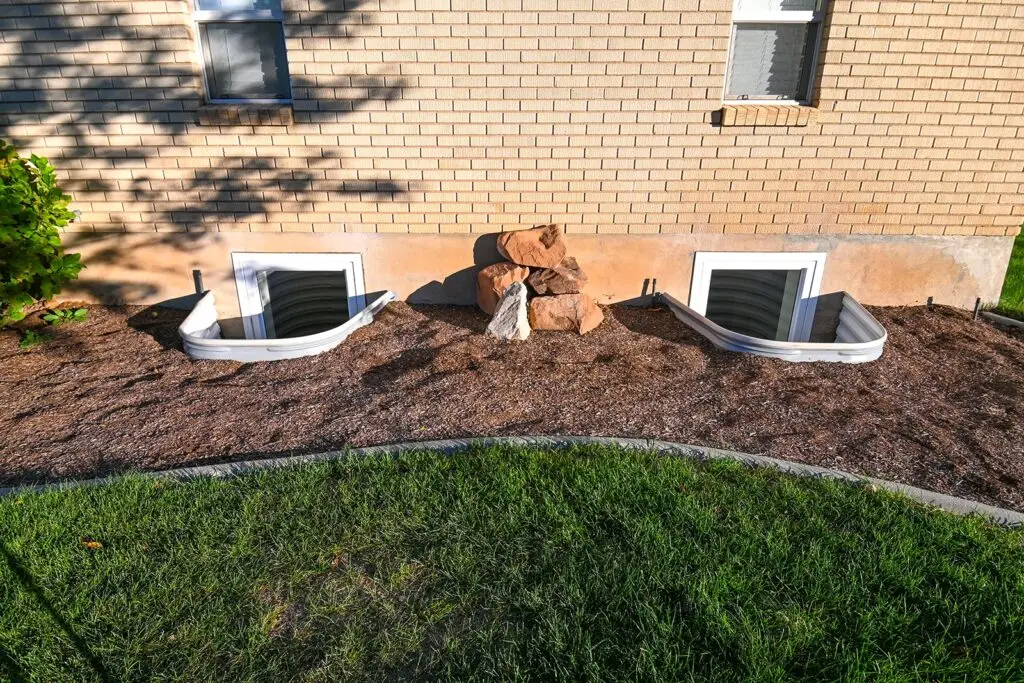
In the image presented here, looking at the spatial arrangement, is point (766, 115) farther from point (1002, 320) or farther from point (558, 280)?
point (1002, 320)

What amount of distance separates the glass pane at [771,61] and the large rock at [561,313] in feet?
7.50

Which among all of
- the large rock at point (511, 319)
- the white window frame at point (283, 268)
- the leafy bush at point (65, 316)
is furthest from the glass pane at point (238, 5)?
the large rock at point (511, 319)

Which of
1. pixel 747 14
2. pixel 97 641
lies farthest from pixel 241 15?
pixel 97 641

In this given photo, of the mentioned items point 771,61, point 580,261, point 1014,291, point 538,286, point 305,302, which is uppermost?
point 771,61

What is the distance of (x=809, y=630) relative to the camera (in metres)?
2.38

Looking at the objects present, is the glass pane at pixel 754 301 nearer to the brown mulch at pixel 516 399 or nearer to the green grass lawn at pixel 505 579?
the brown mulch at pixel 516 399

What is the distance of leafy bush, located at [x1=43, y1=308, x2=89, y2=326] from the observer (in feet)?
18.3

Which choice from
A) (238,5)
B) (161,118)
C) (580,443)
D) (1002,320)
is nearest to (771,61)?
(1002,320)

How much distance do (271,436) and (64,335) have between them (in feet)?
9.41

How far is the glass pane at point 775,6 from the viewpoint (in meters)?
5.17

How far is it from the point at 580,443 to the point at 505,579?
1167 mm

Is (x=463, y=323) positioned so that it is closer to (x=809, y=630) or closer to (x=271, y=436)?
(x=271, y=436)

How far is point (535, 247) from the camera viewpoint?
17.9 feet

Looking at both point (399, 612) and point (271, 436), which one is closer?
point (399, 612)
